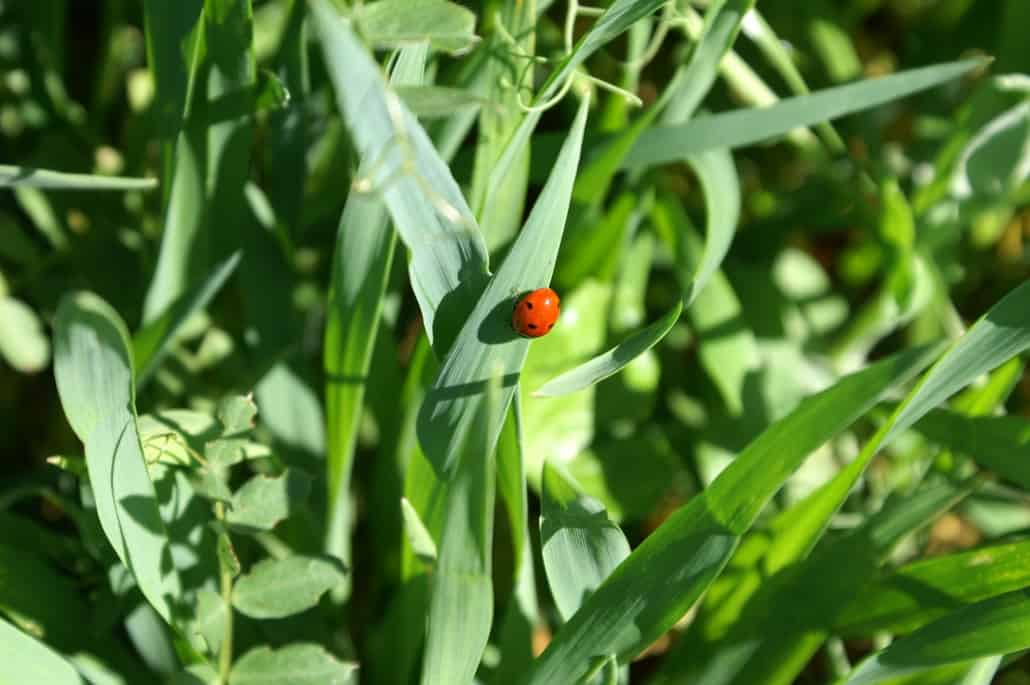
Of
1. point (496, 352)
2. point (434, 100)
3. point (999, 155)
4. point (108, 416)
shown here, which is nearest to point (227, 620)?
point (108, 416)

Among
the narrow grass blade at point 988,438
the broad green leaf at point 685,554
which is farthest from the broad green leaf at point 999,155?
the broad green leaf at point 685,554

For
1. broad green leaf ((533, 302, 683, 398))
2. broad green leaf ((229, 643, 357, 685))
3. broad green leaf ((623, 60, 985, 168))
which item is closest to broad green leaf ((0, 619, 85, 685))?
broad green leaf ((229, 643, 357, 685))

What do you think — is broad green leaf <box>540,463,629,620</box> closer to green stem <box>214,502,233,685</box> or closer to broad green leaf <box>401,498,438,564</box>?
broad green leaf <box>401,498,438,564</box>

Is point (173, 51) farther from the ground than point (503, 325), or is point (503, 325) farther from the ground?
point (173, 51)

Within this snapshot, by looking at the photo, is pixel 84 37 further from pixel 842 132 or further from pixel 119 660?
pixel 842 132

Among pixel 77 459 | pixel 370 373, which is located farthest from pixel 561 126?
pixel 77 459

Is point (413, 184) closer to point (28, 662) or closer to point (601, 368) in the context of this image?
point (601, 368)
